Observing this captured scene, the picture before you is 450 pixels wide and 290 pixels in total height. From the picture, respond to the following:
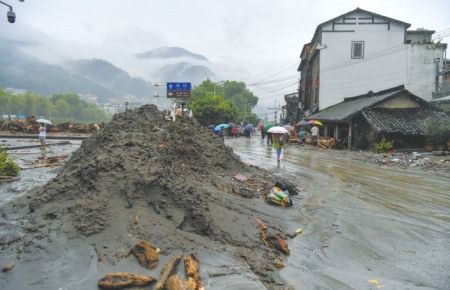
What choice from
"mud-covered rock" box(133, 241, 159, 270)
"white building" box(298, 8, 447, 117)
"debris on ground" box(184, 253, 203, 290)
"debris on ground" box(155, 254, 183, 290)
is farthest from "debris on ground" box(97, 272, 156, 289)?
"white building" box(298, 8, 447, 117)

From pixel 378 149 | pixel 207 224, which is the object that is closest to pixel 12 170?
pixel 207 224

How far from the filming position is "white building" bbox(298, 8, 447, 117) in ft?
121

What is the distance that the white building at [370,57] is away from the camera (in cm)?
3675

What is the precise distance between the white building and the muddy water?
90.2ft

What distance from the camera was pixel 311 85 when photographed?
149ft

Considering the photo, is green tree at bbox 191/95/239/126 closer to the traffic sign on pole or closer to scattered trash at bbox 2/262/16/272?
the traffic sign on pole

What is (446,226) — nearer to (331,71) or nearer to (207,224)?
(207,224)

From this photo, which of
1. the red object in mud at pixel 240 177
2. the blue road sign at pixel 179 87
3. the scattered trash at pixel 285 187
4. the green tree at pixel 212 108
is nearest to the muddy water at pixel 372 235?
the scattered trash at pixel 285 187

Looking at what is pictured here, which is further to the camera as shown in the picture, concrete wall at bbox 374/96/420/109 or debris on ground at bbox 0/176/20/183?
concrete wall at bbox 374/96/420/109

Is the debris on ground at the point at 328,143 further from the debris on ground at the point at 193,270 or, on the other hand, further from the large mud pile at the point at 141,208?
the debris on ground at the point at 193,270

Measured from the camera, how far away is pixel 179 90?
19859 mm

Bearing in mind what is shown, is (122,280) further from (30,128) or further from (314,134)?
(30,128)

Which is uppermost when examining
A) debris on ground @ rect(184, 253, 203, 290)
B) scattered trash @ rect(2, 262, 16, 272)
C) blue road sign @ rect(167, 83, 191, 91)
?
blue road sign @ rect(167, 83, 191, 91)

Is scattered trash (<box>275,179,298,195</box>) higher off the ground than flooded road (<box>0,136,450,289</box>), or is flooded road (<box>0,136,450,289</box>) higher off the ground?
scattered trash (<box>275,179,298,195</box>)
